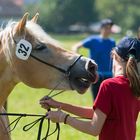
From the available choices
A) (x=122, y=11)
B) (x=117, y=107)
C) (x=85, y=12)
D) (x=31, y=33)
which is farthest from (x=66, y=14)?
(x=117, y=107)

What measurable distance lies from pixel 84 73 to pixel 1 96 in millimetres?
794

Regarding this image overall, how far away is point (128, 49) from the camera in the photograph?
4.11 m

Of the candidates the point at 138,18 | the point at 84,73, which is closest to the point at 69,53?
the point at 84,73

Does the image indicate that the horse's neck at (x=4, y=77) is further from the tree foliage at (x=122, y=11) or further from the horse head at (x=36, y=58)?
the tree foliage at (x=122, y=11)

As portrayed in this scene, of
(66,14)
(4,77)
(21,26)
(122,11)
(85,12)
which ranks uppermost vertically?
(21,26)

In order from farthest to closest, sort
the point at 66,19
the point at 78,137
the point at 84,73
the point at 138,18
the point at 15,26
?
the point at 66,19
the point at 138,18
the point at 78,137
the point at 15,26
the point at 84,73

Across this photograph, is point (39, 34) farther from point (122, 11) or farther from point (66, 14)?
point (66, 14)

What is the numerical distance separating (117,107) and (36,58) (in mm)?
852

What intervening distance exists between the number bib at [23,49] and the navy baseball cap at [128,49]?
0.75m

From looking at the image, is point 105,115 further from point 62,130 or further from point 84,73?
point 62,130

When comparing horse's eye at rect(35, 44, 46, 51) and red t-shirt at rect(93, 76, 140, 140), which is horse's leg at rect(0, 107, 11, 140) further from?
red t-shirt at rect(93, 76, 140, 140)

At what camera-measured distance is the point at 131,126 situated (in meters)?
4.16

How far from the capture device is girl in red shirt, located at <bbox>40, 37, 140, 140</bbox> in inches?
158

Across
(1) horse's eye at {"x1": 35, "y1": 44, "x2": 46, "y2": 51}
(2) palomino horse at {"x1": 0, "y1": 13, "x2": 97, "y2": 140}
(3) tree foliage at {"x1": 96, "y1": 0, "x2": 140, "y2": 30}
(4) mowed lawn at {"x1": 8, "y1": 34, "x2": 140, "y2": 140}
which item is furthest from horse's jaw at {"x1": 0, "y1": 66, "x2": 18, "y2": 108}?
(3) tree foliage at {"x1": 96, "y1": 0, "x2": 140, "y2": 30}
